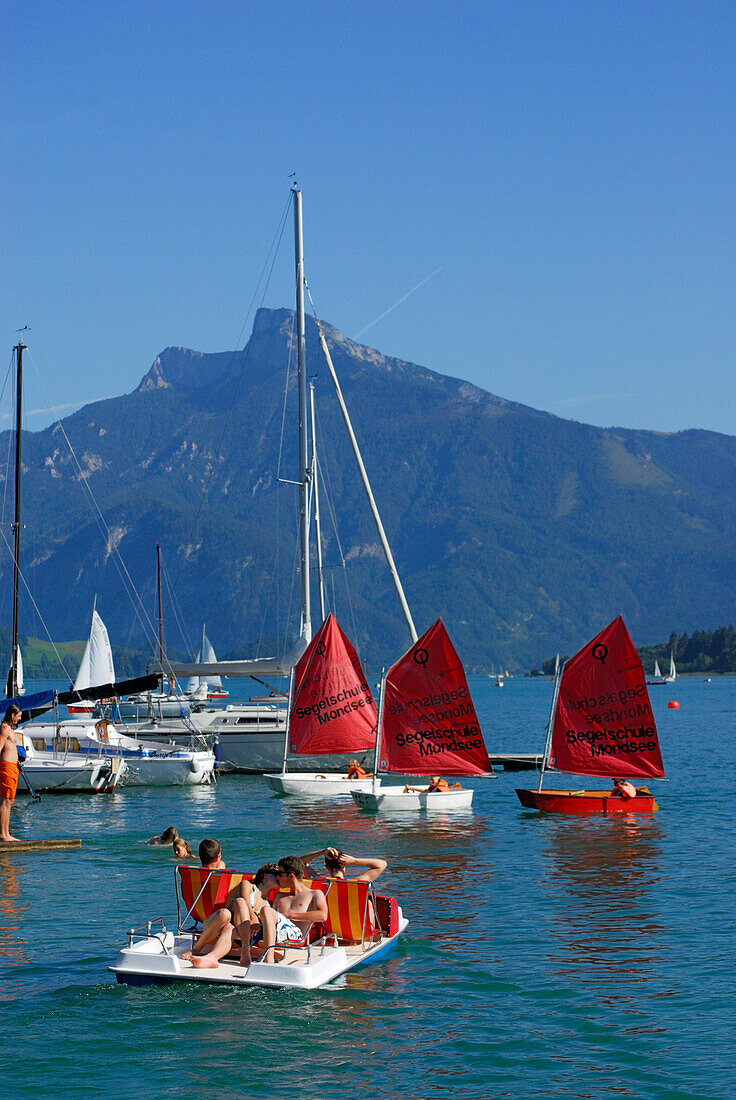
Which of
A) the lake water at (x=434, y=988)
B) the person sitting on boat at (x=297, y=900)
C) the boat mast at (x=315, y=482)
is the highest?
the boat mast at (x=315, y=482)

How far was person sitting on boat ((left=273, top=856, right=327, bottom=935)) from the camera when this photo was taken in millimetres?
18844

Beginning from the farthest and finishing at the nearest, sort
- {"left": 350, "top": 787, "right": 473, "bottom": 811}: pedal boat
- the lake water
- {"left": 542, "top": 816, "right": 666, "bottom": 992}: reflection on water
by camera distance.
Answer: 1. {"left": 350, "top": 787, "right": 473, "bottom": 811}: pedal boat
2. {"left": 542, "top": 816, "right": 666, "bottom": 992}: reflection on water
3. the lake water

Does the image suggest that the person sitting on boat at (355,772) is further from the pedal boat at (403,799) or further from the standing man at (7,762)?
the standing man at (7,762)

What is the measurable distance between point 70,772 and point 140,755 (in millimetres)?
6779

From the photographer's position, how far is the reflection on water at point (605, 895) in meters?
21.4

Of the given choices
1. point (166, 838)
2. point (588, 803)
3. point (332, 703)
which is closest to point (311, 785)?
point (332, 703)

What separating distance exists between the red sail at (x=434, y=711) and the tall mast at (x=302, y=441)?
13.5 metres

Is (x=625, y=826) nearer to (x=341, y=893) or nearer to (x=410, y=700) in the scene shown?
(x=410, y=700)

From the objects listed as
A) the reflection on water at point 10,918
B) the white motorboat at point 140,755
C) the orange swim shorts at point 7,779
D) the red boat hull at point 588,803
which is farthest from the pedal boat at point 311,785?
the orange swim shorts at point 7,779

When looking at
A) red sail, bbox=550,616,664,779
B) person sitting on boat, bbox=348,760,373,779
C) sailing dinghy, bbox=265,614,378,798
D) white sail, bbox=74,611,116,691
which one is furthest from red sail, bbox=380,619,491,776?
white sail, bbox=74,611,116,691

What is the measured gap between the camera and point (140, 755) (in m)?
53.1

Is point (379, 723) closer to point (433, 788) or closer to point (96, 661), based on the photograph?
point (433, 788)

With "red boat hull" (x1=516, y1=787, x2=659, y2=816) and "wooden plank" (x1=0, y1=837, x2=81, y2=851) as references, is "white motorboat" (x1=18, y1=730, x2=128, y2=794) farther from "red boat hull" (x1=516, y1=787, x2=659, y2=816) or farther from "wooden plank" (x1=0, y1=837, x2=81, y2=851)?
"red boat hull" (x1=516, y1=787, x2=659, y2=816)

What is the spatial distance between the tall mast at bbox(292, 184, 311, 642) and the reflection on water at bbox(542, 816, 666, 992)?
62.0 feet
